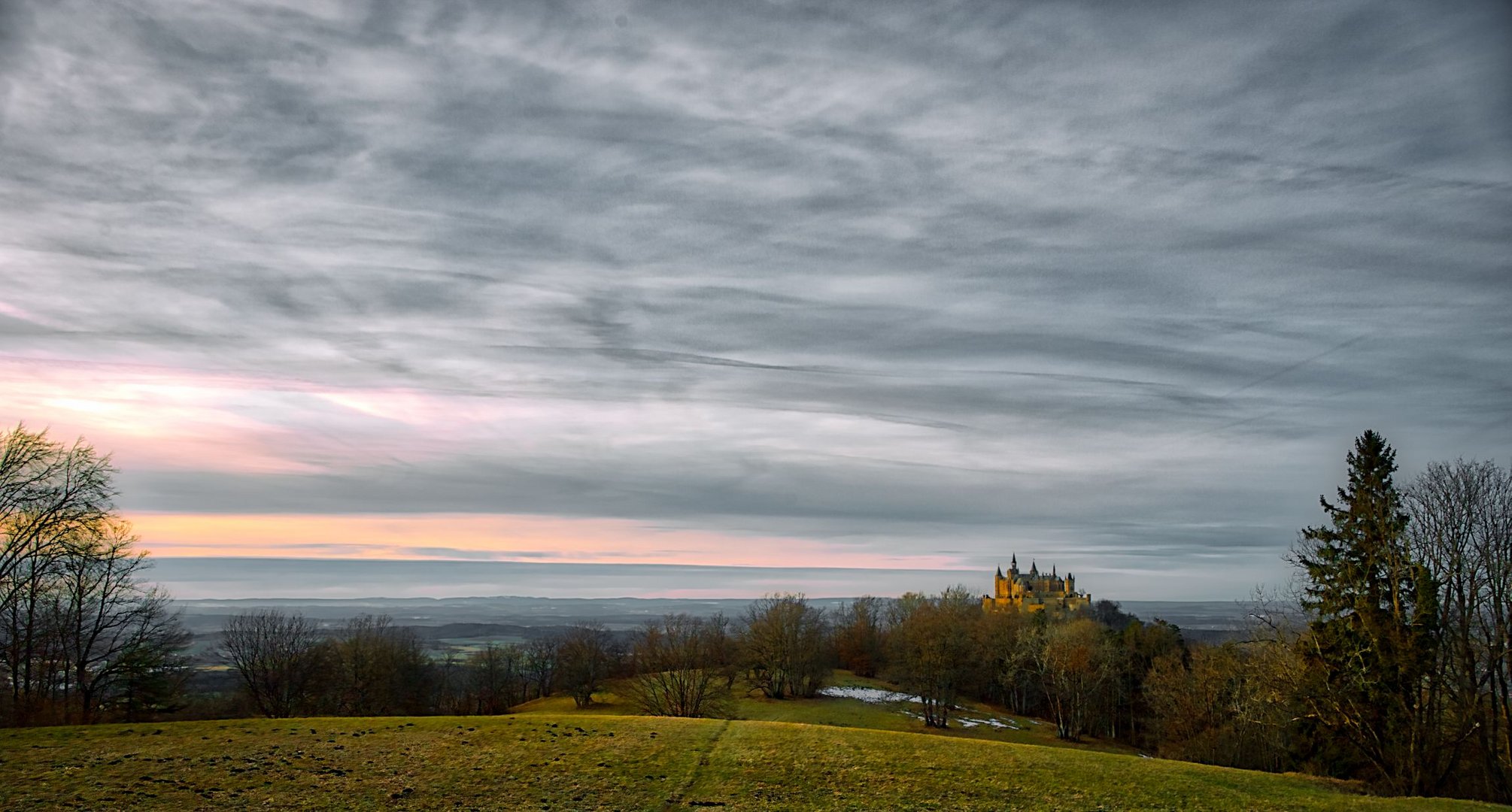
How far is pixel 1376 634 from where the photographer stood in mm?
33219

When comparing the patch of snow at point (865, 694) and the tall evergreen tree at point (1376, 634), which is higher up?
the tall evergreen tree at point (1376, 634)

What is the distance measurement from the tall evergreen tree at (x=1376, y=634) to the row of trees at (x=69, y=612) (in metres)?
59.1

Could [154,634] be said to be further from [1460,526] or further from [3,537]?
[1460,526]

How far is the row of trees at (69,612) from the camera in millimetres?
40094

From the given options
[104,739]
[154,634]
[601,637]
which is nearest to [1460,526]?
[104,739]

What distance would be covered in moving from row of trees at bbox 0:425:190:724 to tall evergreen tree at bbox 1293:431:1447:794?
59132 millimetres

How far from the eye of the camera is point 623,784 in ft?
78.3

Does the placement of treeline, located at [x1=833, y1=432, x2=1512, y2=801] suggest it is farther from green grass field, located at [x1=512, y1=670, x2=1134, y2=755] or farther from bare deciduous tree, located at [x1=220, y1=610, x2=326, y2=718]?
bare deciduous tree, located at [x1=220, y1=610, x2=326, y2=718]

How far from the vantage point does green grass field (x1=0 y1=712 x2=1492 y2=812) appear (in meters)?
21.6

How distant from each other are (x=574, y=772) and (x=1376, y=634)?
108ft

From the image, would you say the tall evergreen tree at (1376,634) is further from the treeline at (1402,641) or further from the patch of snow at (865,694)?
the patch of snow at (865,694)

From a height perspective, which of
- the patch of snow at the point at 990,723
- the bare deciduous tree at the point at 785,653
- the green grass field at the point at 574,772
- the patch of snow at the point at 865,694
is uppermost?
the green grass field at the point at 574,772

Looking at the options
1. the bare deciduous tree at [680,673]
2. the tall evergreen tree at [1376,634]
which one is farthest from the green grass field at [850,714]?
the tall evergreen tree at [1376,634]

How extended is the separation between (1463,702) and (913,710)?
5987 cm
